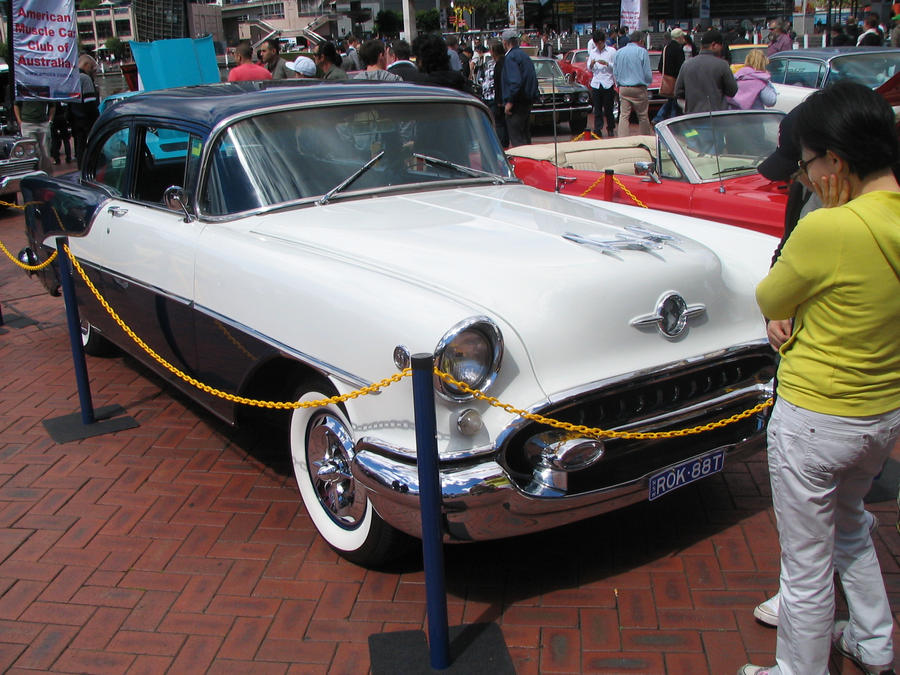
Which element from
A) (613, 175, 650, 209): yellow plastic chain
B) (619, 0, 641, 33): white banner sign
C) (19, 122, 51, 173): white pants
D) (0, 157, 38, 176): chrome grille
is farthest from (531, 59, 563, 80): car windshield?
(613, 175, 650, 209): yellow plastic chain

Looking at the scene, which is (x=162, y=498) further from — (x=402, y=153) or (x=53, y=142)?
(x=53, y=142)

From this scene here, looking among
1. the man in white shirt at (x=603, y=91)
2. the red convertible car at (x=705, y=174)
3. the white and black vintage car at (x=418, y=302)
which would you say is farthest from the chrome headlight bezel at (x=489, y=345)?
the man in white shirt at (x=603, y=91)

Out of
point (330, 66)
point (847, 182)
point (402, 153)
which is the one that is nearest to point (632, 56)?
point (330, 66)

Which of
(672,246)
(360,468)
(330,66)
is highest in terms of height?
(330,66)

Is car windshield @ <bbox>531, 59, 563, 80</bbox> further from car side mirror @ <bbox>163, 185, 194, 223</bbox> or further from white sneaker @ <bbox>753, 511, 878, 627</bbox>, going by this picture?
white sneaker @ <bbox>753, 511, 878, 627</bbox>

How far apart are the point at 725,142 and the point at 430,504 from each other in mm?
4983

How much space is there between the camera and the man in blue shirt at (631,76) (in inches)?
469

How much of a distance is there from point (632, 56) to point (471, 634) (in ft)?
34.7

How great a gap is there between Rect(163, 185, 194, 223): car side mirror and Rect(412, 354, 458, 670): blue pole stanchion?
6.76ft

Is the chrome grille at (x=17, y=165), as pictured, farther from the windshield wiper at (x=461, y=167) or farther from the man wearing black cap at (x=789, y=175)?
the man wearing black cap at (x=789, y=175)

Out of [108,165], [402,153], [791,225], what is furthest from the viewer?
[108,165]

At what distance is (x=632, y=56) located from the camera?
11875 mm

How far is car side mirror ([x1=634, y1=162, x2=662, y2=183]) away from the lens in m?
6.23

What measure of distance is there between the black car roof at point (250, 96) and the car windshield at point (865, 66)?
881 cm
